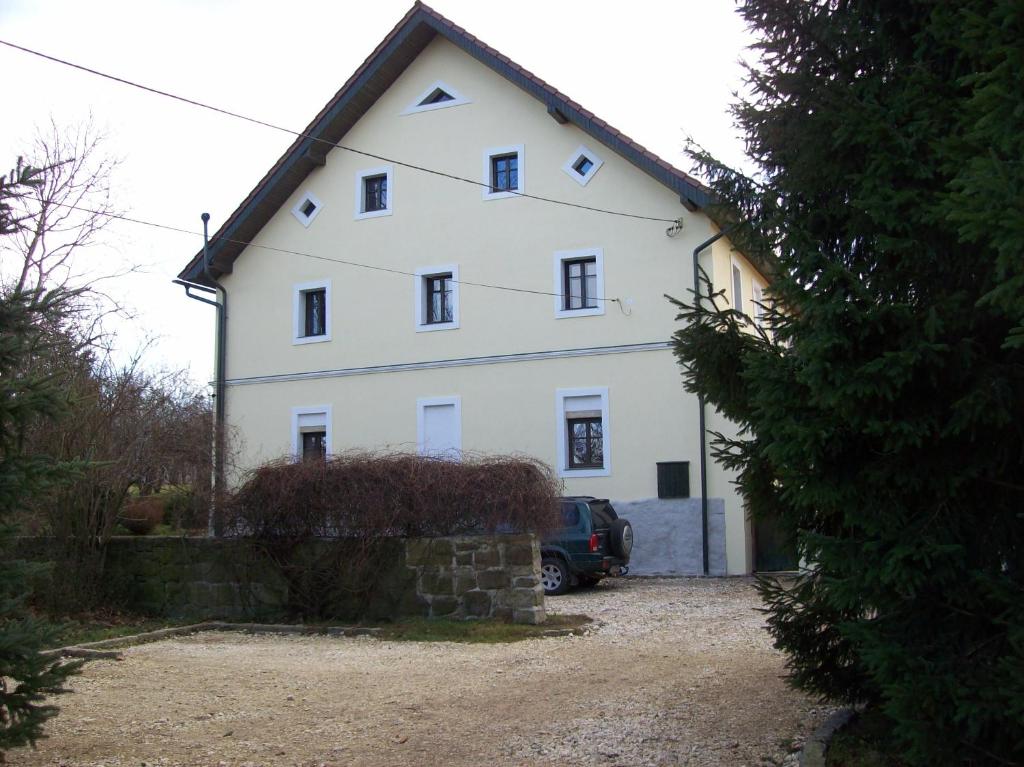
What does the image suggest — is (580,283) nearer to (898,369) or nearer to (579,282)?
(579,282)

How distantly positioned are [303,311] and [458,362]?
4.53 metres

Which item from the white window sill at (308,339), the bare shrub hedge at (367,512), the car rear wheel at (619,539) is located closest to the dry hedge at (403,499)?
the bare shrub hedge at (367,512)

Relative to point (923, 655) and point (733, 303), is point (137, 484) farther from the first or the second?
point (733, 303)

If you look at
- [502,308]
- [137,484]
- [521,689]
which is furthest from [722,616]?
[502,308]

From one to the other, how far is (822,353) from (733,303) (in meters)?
17.9

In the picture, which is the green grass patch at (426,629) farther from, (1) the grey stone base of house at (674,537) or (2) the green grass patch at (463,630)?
(1) the grey stone base of house at (674,537)

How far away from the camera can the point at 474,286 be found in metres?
22.4

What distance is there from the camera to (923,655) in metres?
4.84

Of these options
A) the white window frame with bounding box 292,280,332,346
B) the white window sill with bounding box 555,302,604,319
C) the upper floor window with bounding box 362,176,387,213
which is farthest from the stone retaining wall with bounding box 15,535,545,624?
the upper floor window with bounding box 362,176,387,213

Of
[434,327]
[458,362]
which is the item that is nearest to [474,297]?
[434,327]

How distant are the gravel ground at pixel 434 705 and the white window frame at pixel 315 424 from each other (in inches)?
493

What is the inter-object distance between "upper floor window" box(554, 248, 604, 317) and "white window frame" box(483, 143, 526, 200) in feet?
5.84

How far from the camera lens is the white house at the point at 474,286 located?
20.3 meters

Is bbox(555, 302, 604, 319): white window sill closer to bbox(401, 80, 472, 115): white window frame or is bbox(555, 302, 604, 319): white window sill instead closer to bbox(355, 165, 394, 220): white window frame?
bbox(355, 165, 394, 220): white window frame
